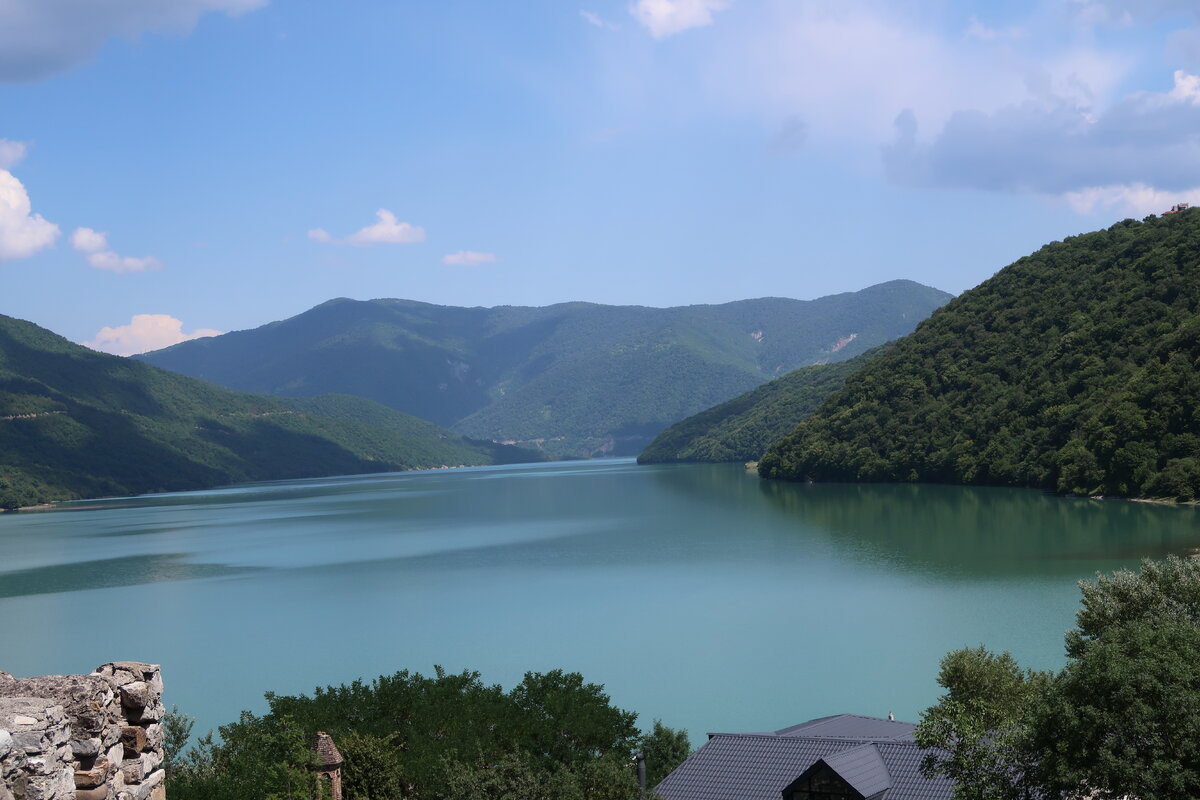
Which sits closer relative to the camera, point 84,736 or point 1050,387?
point 84,736

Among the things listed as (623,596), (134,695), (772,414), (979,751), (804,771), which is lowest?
(623,596)

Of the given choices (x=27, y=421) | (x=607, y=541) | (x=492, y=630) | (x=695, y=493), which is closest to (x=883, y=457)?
(x=695, y=493)

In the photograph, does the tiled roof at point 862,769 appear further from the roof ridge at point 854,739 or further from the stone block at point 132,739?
the stone block at point 132,739

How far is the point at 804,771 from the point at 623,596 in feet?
99.3


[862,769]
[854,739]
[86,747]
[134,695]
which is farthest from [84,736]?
[854,739]

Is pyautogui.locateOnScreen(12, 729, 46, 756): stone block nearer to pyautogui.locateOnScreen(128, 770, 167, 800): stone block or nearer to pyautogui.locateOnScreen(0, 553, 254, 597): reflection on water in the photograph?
pyautogui.locateOnScreen(128, 770, 167, 800): stone block

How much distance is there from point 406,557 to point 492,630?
1017 inches

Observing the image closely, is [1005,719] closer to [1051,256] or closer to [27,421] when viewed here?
[1051,256]

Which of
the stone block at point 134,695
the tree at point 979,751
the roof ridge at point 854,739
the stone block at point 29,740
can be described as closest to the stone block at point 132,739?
the stone block at point 134,695

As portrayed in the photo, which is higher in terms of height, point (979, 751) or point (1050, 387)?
point (1050, 387)

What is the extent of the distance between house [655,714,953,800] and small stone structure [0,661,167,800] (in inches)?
516

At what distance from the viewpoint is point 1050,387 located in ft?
303

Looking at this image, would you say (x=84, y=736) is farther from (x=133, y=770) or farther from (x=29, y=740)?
(x=29, y=740)

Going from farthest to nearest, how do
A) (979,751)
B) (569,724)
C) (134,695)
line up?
(569,724) → (979,751) → (134,695)
